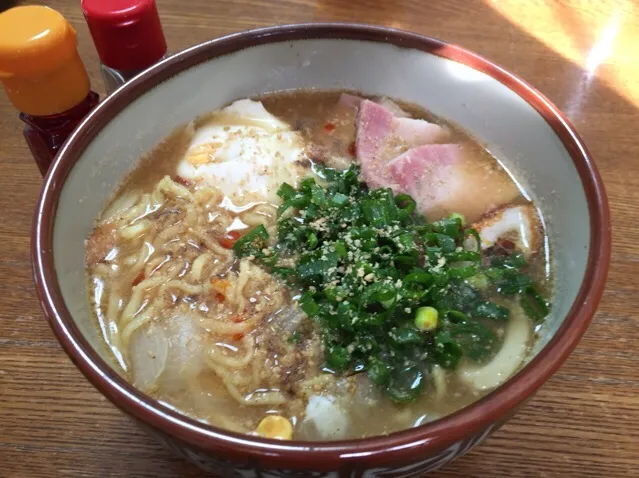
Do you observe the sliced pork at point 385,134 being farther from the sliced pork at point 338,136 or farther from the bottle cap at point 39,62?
the bottle cap at point 39,62

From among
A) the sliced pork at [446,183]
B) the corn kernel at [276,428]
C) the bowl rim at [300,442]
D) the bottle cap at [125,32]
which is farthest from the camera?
the sliced pork at [446,183]

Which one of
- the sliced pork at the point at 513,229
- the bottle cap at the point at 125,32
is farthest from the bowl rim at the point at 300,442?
the sliced pork at the point at 513,229

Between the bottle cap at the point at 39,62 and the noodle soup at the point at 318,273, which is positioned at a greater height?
the bottle cap at the point at 39,62

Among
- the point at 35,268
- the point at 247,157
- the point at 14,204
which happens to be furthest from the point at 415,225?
the point at 14,204

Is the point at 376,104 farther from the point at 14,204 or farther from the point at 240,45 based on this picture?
the point at 14,204

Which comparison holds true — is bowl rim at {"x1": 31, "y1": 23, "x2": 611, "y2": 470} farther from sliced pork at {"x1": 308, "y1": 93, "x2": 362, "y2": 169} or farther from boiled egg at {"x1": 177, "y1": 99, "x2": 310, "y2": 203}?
sliced pork at {"x1": 308, "y1": 93, "x2": 362, "y2": 169}

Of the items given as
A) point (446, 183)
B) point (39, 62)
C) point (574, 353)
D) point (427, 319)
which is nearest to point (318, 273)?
point (427, 319)

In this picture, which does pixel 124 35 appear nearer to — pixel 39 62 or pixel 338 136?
pixel 39 62
